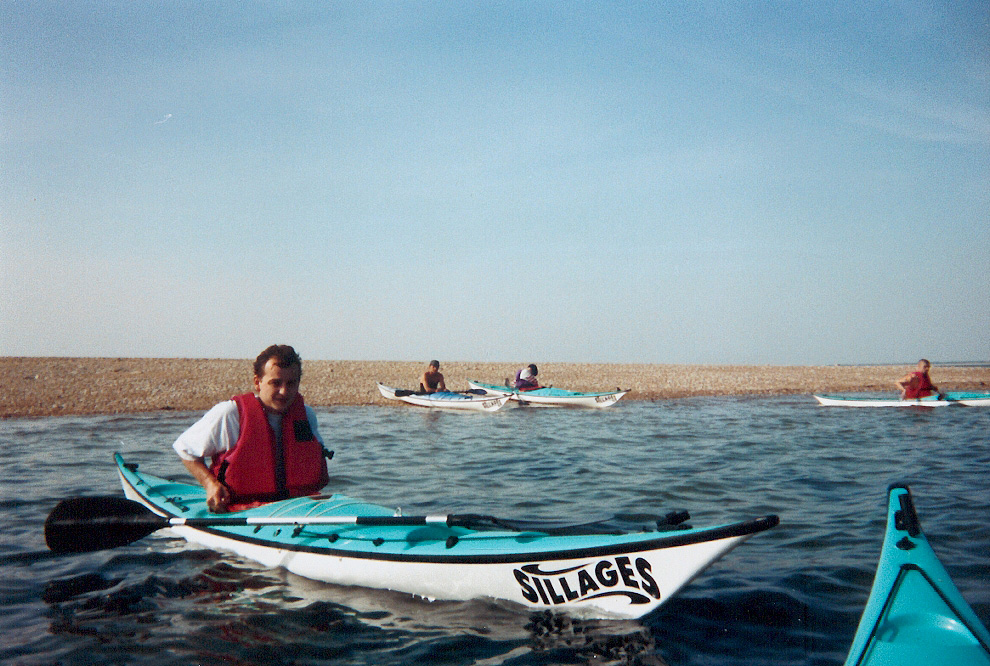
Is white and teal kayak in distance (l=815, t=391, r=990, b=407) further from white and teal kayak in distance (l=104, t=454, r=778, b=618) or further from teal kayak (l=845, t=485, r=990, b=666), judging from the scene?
white and teal kayak in distance (l=104, t=454, r=778, b=618)

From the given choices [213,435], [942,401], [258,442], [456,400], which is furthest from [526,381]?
[213,435]

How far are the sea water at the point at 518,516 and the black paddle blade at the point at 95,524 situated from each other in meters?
0.35

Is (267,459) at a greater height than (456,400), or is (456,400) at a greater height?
(267,459)

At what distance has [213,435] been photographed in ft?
17.2

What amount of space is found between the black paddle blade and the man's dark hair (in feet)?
5.10

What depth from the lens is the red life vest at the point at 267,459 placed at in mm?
5406

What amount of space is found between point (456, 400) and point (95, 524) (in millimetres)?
14992

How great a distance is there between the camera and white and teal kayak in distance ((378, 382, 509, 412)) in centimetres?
1977

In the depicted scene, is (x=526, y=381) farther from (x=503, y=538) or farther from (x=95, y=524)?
(x=503, y=538)

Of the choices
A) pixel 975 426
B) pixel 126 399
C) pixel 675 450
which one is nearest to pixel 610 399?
pixel 675 450

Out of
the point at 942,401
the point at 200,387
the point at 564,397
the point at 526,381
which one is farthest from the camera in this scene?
the point at 200,387

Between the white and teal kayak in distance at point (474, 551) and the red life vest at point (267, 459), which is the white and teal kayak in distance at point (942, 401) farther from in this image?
the red life vest at point (267, 459)

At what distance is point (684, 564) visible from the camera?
12.8 ft

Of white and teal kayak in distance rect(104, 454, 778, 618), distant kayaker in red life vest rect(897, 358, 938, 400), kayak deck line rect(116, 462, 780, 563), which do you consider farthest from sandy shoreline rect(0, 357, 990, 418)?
kayak deck line rect(116, 462, 780, 563)
